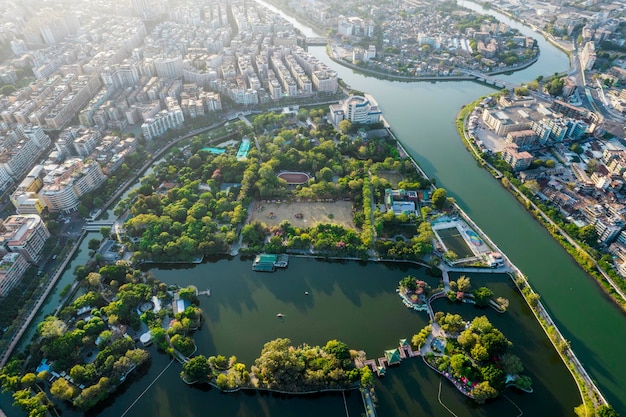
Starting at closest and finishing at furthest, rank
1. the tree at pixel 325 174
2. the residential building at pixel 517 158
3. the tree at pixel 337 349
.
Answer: the tree at pixel 337 349 → the tree at pixel 325 174 → the residential building at pixel 517 158

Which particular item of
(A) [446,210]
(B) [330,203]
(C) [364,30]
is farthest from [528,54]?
(B) [330,203]

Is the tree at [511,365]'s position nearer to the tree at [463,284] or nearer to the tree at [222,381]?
the tree at [463,284]

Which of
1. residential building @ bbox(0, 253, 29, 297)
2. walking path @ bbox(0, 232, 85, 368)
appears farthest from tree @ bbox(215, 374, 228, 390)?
residential building @ bbox(0, 253, 29, 297)

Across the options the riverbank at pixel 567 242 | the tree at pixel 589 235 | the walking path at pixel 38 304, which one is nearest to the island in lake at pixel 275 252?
the walking path at pixel 38 304

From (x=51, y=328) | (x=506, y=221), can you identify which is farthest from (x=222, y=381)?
(x=506, y=221)

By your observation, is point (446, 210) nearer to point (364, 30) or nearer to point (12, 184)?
point (12, 184)

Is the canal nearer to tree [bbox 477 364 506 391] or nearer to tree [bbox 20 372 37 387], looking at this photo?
tree [bbox 477 364 506 391]

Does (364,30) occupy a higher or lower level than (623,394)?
higher

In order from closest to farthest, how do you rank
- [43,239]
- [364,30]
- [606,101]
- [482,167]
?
1. [43,239]
2. [482,167]
3. [606,101]
4. [364,30]
